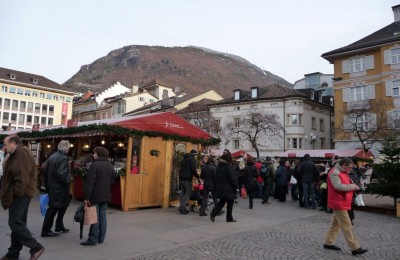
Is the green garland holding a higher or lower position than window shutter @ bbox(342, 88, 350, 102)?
lower

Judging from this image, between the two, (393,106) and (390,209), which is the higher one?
(393,106)

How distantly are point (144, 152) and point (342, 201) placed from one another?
244 inches

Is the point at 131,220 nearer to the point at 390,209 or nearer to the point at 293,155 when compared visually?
the point at 390,209

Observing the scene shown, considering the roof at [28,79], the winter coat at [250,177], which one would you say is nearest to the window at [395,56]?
the winter coat at [250,177]

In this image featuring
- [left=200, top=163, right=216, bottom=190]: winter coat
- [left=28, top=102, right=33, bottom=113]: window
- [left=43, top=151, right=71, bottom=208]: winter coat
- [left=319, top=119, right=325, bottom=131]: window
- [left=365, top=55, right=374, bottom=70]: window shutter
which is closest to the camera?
[left=43, top=151, right=71, bottom=208]: winter coat

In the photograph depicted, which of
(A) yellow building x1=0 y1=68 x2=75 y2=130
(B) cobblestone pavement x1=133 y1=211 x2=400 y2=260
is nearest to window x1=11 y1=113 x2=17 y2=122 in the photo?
(A) yellow building x1=0 y1=68 x2=75 y2=130

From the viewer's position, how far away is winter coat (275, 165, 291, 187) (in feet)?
46.7

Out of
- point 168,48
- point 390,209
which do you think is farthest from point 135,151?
point 168,48

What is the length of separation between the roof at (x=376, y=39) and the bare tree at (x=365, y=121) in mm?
5229

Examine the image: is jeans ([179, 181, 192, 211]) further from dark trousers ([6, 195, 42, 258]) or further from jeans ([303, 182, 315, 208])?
dark trousers ([6, 195, 42, 258])

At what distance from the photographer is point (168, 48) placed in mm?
180500

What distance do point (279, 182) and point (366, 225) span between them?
542cm

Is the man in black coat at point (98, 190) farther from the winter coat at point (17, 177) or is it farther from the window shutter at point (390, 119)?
the window shutter at point (390, 119)

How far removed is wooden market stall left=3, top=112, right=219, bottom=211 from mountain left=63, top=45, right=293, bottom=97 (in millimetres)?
102939
